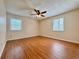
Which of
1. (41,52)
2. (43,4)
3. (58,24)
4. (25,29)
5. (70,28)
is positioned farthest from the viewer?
(25,29)

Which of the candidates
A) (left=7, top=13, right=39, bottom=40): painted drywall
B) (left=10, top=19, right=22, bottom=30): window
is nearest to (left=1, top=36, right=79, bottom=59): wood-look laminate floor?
(left=7, top=13, right=39, bottom=40): painted drywall

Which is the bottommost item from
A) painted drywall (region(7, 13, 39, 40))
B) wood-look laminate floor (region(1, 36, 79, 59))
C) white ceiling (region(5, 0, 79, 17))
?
wood-look laminate floor (region(1, 36, 79, 59))

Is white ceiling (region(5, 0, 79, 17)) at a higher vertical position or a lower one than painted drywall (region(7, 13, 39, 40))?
higher

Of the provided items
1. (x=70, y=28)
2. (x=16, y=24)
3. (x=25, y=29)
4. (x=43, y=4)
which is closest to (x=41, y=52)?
(x=43, y=4)

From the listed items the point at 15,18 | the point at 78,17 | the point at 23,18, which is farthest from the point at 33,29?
the point at 78,17

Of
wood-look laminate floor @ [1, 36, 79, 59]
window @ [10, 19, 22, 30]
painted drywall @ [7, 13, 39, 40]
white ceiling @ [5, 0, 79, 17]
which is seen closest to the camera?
wood-look laminate floor @ [1, 36, 79, 59]

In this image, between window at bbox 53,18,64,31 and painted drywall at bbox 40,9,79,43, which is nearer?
painted drywall at bbox 40,9,79,43

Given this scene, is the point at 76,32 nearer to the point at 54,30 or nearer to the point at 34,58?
the point at 54,30

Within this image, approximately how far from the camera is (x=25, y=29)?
291 inches

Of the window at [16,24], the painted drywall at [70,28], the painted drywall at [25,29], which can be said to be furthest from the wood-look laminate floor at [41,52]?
the window at [16,24]

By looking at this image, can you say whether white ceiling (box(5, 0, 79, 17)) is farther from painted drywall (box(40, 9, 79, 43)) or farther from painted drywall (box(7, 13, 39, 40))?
painted drywall (box(7, 13, 39, 40))

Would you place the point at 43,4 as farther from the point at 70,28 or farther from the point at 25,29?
the point at 25,29

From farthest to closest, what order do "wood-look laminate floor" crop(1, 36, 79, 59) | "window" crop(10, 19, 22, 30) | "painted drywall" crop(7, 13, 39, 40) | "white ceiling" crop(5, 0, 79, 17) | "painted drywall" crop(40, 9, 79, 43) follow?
"window" crop(10, 19, 22, 30)
"painted drywall" crop(7, 13, 39, 40)
"painted drywall" crop(40, 9, 79, 43)
"white ceiling" crop(5, 0, 79, 17)
"wood-look laminate floor" crop(1, 36, 79, 59)

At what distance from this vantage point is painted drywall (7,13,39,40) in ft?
19.1
